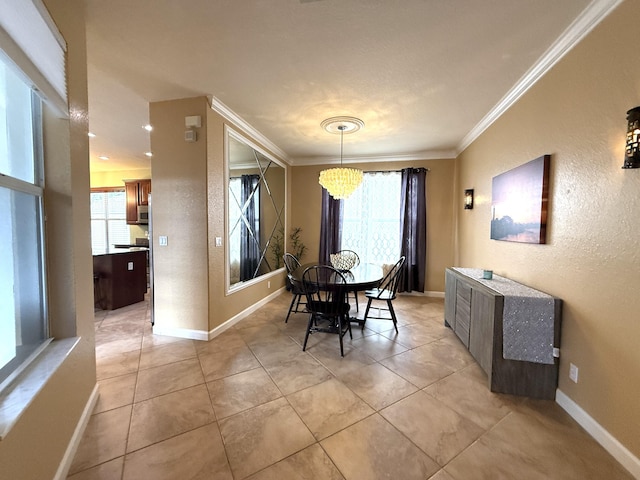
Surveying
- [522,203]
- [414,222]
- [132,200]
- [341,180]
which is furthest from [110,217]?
[522,203]

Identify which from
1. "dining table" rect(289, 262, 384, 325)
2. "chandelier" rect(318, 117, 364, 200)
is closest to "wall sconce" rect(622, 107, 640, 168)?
"dining table" rect(289, 262, 384, 325)

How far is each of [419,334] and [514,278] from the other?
3.91 ft

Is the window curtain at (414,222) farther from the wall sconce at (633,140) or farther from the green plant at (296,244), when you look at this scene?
the wall sconce at (633,140)

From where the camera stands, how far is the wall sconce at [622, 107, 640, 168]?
53.4 inches

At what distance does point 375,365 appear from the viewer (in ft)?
8.08

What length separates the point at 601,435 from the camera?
1.58 meters

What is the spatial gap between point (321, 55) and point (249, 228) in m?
2.67

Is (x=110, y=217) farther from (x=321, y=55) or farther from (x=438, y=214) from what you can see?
(x=438, y=214)

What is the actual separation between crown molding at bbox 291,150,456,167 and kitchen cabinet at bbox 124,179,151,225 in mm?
3595

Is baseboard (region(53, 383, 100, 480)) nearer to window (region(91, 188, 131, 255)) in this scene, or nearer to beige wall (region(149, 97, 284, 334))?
beige wall (region(149, 97, 284, 334))

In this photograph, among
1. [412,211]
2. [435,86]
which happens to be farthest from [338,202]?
[435,86]

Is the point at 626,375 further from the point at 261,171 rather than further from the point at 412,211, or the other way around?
the point at 261,171

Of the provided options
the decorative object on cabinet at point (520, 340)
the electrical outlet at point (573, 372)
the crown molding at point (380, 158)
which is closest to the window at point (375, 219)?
the crown molding at point (380, 158)

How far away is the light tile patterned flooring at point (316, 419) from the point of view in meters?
1.42
